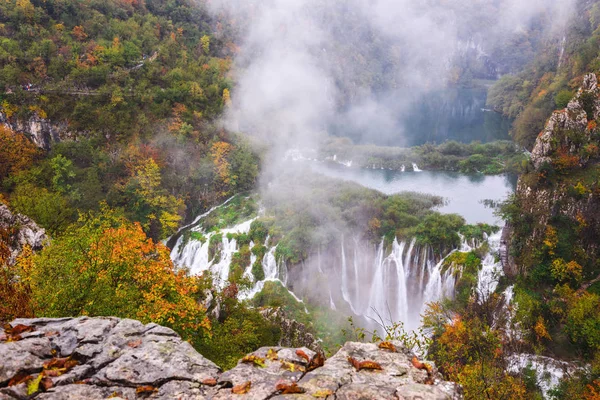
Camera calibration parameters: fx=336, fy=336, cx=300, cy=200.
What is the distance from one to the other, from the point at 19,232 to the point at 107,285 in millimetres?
10231

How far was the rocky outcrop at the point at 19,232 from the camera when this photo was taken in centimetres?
1712

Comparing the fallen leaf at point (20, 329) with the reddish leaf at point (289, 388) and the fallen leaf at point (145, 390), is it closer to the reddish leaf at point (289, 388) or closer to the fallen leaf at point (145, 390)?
the fallen leaf at point (145, 390)

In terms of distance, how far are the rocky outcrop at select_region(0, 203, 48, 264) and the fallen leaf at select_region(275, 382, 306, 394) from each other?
57.9 feet

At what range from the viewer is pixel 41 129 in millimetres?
39312

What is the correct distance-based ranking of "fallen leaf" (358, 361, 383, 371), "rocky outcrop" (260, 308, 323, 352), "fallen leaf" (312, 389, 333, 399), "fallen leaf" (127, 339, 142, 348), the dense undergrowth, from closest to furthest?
"fallen leaf" (312, 389, 333, 399) → "fallen leaf" (358, 361, 383, 371) → "fallen leaf" (127, 339, 142, 348) → "rocky outcrop" (260, 308, 323, 352) → the dense undergrowth

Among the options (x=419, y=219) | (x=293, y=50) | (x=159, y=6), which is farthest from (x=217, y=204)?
(x=293, y=50)

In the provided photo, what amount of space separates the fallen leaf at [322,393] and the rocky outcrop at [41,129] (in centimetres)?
4598

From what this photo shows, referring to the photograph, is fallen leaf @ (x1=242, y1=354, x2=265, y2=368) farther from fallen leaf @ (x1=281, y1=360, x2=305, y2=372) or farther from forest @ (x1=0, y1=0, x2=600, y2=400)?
forest @ (x1=0, y1=0, x2=600, y2=400)

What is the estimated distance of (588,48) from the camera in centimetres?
4766

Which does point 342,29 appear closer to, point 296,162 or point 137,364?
point 296,162

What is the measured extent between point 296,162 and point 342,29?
3557 inches

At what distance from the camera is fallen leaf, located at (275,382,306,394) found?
5082 mm

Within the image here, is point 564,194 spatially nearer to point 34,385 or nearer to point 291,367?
point 291,367

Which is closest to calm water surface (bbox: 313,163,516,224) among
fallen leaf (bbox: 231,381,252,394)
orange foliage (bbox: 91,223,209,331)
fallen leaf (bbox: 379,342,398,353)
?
orange foliage (bbox: 91,223,209,331)
